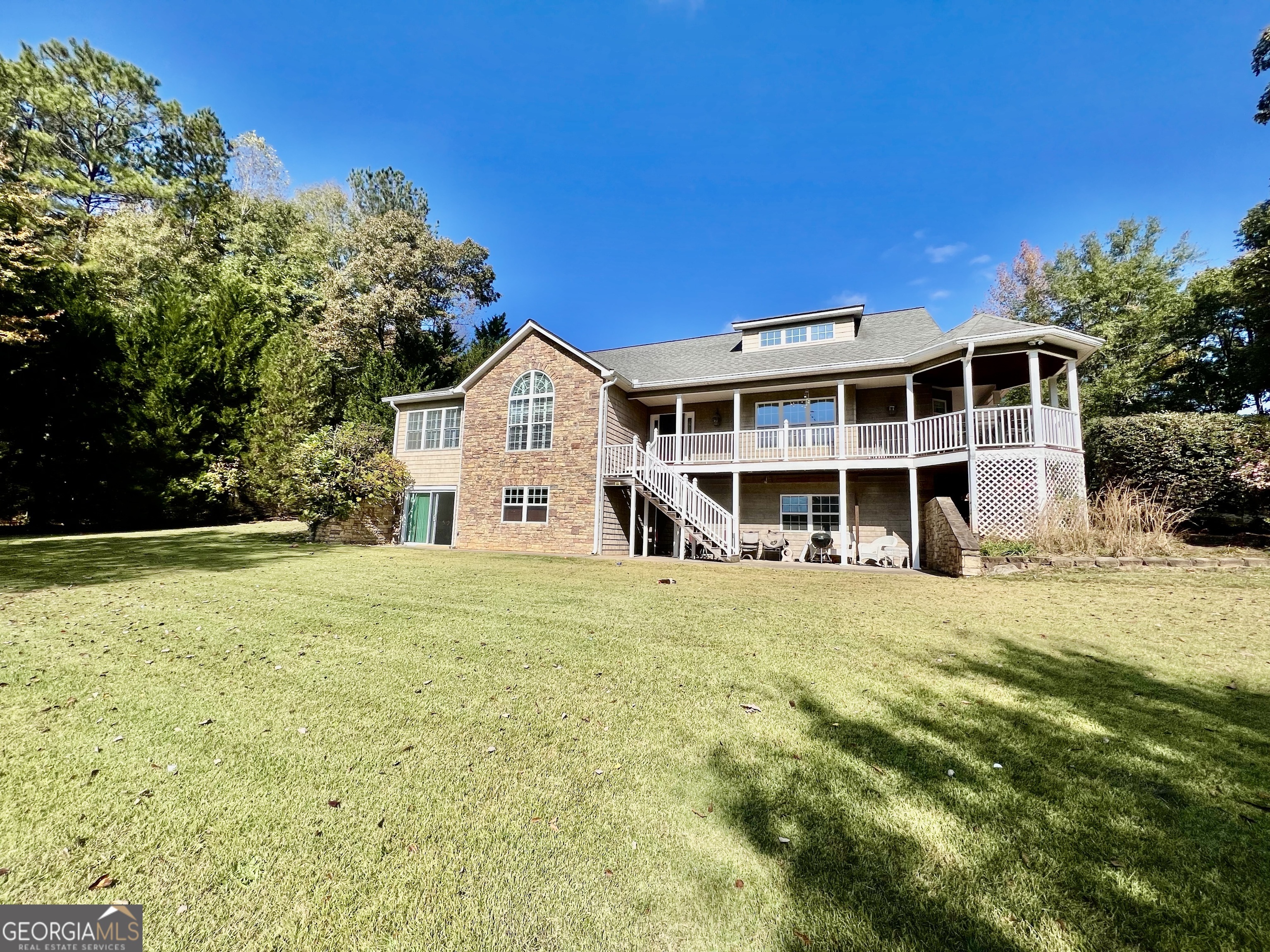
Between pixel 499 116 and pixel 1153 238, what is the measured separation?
33.7m

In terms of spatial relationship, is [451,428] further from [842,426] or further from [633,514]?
[842,426]

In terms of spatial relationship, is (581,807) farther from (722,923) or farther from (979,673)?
(979,673)

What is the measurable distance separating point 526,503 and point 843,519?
10170mm

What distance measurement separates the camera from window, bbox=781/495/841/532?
1567 centimetres

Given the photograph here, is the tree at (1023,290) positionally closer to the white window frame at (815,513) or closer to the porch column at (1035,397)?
the porch column at (1035,397)

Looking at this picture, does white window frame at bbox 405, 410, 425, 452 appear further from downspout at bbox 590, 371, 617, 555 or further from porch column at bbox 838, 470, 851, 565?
porch column at bbox 838, 470, 851, 565

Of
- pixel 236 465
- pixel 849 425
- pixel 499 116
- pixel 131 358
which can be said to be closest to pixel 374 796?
pixel 849 425

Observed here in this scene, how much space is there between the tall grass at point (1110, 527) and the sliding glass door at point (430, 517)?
17.4 m

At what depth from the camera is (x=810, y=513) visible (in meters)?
15.9

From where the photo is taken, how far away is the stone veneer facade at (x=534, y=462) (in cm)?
1588

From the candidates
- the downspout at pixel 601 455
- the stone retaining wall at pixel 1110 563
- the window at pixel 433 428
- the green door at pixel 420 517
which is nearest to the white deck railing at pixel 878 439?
the downspout at pixel 601 455

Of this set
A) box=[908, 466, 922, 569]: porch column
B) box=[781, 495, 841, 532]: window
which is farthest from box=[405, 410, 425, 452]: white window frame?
box=[908, 466, 922, 569]: porch column

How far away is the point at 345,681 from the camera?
12.8 feet

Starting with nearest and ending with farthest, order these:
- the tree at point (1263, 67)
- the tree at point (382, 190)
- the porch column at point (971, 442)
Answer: the porch column at point (971, 442) → the tree at point (1263, 67) → the tree at point (382, 190)
